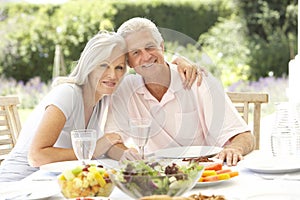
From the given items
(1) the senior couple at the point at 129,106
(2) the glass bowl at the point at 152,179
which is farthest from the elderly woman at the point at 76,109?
(2) the glass bowl at the point at 152,179

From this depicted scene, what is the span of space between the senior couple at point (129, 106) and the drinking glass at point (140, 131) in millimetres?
140

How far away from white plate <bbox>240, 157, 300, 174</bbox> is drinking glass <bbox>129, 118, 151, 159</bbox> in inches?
14.6

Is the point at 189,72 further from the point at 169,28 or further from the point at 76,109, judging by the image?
the point at 169,28

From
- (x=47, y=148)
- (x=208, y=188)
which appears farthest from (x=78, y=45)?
(x=208, y=188)

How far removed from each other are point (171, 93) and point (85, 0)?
19.4 feet

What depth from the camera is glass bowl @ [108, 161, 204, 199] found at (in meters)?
1.23

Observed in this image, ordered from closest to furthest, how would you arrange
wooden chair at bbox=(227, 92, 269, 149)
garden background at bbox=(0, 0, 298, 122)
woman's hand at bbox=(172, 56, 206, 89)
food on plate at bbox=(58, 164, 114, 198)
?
food on plate at bbox=(58, 164, 114, 198) < woman's hand at bbox=(172, 56, 206, 89) < wooden chair at bbox=(227, 92, 269, 149) < garden background at bbox=(0, 0, 298, 122)

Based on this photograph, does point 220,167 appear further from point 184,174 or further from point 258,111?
point 258,111

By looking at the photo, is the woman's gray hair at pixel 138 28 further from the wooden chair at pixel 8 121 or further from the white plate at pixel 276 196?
the wooden chair at pixel 8 121

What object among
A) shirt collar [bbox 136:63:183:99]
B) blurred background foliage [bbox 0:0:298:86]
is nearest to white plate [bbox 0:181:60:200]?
shirt collar [bbox 136:63:183:99]

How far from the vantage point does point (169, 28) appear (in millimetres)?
7559

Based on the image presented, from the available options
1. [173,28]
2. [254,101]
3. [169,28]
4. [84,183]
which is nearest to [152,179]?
[84,183]

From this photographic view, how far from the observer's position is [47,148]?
1.97 meters

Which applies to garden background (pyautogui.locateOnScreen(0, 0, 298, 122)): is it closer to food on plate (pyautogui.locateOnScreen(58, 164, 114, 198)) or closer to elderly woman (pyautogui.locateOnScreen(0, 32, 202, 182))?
elderly woman (pyautogui.locateOnScreen(0, 32, 202, 182))
